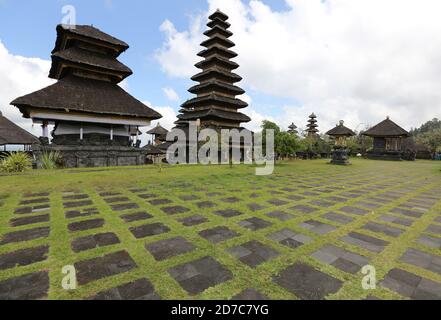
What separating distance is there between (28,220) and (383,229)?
6.68m

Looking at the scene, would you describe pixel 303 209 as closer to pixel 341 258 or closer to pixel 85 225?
pixel 341 258

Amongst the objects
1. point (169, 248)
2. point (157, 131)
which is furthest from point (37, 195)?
point (157, 131)

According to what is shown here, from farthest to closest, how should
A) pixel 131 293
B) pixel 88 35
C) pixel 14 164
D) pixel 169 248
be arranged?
pixel 88 35 → pixel 14 164 → pixel 169 248 → pixel 131 293

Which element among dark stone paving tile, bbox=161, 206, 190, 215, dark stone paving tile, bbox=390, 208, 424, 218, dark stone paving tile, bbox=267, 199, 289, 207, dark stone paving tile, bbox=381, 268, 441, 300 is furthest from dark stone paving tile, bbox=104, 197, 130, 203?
dark stone paving tile, bbox=390, 208, 424, 218

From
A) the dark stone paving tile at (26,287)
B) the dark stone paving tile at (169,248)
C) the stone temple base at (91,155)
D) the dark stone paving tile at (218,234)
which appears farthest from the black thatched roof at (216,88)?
the dark stone paving tile at (26,287)

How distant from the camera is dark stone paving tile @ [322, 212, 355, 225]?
14.7ft

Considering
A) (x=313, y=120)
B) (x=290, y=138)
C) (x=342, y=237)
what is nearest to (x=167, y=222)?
(x=342, y=237)

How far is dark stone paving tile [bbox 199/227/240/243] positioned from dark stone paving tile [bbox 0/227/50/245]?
2.50m

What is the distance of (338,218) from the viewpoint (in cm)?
468

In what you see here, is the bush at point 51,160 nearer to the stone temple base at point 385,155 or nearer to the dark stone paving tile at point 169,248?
the dark stone paving tile at point 169,248

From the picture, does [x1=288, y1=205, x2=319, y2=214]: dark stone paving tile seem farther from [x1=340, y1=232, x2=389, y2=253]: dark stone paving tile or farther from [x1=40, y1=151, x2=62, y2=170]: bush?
[x1=40, y1=151, x2=62, y2=170]: bush
